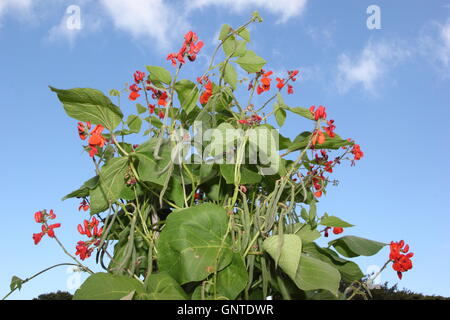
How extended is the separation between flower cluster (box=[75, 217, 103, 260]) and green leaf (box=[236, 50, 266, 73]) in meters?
0.64

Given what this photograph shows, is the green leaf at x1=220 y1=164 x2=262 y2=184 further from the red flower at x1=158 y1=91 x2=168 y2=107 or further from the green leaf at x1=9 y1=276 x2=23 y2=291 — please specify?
the green leaf at x1=9 y1=276 x2=23 y2=291

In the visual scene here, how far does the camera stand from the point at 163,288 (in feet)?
3.34

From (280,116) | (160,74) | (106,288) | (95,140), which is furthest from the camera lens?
(280,116)

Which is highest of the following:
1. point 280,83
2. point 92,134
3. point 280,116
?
point 280,83

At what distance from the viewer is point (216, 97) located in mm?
1267

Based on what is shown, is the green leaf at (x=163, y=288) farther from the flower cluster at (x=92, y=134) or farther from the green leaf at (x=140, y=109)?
the green leaf at (x=140, y=109)

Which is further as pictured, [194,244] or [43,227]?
[43,227]

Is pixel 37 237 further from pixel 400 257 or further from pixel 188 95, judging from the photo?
pixel 400 257

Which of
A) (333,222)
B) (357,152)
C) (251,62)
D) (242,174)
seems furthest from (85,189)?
(357,152)

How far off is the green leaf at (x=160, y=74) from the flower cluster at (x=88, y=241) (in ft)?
1.46

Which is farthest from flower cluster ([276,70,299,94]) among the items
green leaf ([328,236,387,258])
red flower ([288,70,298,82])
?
green leaf ([328,236,387,258])

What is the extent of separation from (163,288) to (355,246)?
0.58 metres
